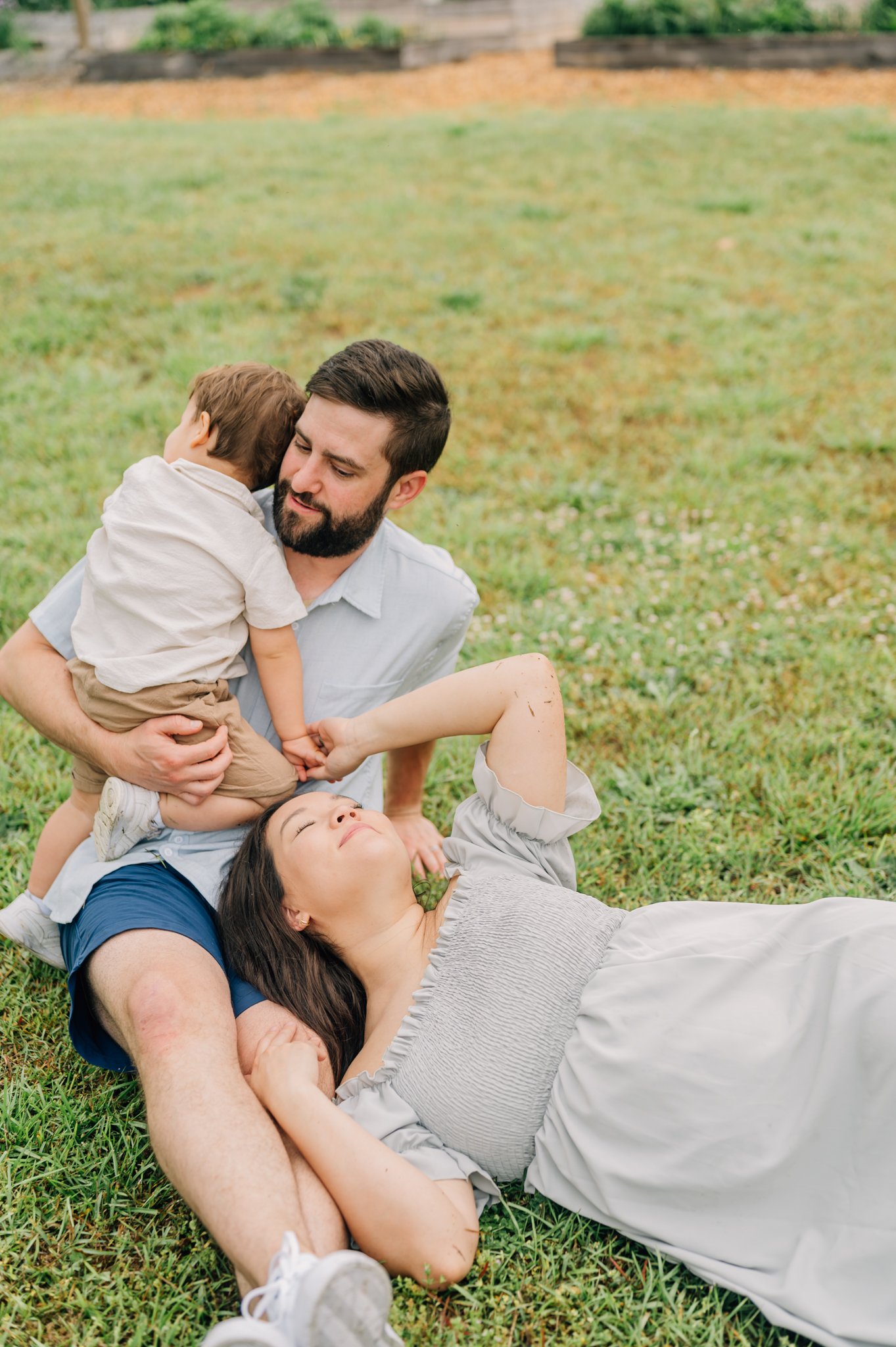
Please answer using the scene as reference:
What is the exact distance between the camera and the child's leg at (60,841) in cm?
309

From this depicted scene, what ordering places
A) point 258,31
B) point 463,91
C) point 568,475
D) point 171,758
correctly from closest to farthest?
point 171,758 → point 568,475 → point 463,91 → point 258,31

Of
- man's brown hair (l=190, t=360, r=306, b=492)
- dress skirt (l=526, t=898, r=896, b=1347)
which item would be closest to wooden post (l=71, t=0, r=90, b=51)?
man's brown hair (l=190, t=360, r=306, b=492)

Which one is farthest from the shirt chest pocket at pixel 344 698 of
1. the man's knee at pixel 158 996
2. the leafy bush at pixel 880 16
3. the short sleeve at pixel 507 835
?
the leafy bush at pixel 880 16

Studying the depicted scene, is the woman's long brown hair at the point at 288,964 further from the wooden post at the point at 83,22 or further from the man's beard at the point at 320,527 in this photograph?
the wooden post at the point at 83,22

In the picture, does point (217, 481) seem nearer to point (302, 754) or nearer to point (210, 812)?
point (302, 754)

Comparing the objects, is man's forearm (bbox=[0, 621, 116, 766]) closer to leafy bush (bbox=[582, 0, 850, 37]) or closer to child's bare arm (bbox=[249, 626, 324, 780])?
child's bare arm (bbox=[249, 626, 324, 780])

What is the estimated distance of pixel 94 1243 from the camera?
2.35 meters

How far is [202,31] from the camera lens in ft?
61.3

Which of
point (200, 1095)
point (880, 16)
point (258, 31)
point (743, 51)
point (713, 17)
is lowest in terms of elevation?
point (200, 1095)

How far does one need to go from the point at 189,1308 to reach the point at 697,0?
19.2 meters

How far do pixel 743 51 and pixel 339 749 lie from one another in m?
16.4

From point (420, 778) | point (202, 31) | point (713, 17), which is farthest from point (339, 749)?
point (202, 31)

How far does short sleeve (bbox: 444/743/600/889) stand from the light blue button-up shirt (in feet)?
1.68

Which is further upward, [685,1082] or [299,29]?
[299,29]
